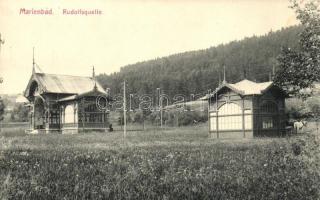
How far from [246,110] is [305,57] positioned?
15662 mm

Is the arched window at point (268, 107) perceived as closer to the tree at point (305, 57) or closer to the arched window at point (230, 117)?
the arched window at point (230, 117)

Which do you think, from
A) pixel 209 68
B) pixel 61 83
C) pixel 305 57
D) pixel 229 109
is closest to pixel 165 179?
pixel 305 57

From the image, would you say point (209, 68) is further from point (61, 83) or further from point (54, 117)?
point (54, 117)

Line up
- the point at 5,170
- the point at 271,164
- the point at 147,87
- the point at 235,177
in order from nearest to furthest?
the point at 235,177
the point at 5,170
the point at 271,164
the point at 147,87

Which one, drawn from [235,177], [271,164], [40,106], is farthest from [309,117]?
[40,106]

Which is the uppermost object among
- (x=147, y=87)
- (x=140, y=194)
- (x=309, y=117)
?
(x=147, y=87)

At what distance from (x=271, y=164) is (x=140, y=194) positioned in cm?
464

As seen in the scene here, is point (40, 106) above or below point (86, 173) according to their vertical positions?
above

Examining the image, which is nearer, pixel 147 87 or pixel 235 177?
pixel 235 177

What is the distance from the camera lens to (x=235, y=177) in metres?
8.46

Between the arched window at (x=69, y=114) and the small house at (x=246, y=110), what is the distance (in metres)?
17.4

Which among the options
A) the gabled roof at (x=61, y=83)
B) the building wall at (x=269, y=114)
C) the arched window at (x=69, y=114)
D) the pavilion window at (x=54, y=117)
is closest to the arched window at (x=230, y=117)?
the building wall at (x=269, y=114)

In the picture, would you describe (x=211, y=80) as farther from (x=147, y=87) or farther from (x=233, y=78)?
(x=147, y=87)

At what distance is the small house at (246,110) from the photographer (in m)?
28.8
